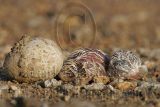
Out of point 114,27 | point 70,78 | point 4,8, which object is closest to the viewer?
point 70,78

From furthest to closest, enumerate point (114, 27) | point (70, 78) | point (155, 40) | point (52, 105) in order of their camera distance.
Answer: point (114, 27)
point (155, 40)
point (70, 78)
point (52, 105)

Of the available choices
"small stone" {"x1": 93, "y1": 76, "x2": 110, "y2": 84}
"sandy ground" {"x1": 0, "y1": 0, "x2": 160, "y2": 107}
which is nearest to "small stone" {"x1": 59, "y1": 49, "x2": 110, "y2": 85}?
"small stone" {"x1": 93, "y1": 76, "x2": 110, "y2": 84}

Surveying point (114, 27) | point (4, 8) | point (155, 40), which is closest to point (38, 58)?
point (155, 40)

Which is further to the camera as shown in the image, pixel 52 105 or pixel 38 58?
pixel 38 58

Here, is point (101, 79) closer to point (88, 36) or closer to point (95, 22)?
point (88, 36)

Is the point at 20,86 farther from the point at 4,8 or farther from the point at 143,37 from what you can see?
the point at 4,8

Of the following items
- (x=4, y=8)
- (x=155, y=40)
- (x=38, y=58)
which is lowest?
(x=38, y=58)

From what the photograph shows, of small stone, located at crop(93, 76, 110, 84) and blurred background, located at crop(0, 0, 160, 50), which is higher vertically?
blurred background, located at crop(0, 0, 160, 50)

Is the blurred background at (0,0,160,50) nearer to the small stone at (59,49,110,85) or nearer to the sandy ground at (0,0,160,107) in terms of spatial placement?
the sandy ground at (0,0,160,107)
